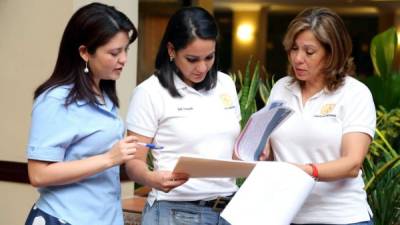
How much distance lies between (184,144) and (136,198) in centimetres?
271

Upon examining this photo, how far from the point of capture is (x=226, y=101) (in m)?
3.15

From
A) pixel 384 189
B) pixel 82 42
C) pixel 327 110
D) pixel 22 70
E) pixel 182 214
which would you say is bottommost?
pixel 384 189

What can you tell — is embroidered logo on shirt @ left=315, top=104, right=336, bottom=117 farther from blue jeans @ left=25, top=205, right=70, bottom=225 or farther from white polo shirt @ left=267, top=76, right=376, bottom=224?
blue jeans @ left=25, top=205, right=70, bottom=225

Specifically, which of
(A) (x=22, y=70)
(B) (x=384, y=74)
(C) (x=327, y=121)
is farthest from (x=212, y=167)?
(B) (x=384, y=74)

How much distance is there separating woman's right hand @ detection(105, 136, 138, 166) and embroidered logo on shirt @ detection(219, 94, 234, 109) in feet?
1.90

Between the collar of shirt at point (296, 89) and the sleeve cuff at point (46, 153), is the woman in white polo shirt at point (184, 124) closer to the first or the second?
the collar of shirt at point (296, 89)

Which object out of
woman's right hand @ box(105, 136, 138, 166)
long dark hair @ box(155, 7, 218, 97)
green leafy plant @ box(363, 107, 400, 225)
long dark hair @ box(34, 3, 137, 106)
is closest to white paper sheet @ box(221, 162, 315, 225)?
woman's right hand @ box(105, 136, 138, 166)

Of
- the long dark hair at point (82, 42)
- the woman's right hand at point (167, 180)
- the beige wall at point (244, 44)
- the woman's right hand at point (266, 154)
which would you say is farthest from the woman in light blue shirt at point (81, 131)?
the beige wall at point (244, 44)

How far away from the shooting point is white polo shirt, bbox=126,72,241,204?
300 centimetres

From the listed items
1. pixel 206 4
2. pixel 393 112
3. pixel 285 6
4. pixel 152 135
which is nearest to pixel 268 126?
pixel 152 135

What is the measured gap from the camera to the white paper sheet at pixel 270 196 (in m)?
2.71

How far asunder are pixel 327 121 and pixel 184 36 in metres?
0.65

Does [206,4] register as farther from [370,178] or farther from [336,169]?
[336,169]

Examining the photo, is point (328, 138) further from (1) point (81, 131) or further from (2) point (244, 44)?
(2) point (244, 44)
